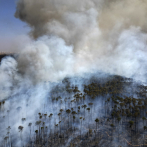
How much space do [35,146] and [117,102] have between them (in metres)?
24.5

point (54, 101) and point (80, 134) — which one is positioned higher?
point (54, 101)

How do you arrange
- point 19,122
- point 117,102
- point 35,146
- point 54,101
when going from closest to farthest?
point 35,146 → point 19,122 → point 117,102 → point 54,101

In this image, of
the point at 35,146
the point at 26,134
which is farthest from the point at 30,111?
the point at 35,146

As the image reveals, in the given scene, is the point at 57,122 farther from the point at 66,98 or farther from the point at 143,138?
the point at 143,138

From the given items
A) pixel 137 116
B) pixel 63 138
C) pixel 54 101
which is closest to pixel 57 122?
pixel 63 138

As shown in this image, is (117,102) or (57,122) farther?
(117,102)

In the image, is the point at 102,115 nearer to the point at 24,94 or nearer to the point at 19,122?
the point at 19,122

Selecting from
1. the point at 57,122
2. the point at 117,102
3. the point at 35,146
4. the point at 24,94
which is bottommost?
the point at 35,146

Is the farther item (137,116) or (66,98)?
(66,98)

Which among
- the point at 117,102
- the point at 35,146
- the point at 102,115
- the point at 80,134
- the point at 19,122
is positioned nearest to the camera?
the point at 35,146

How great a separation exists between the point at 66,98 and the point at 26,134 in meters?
17.8

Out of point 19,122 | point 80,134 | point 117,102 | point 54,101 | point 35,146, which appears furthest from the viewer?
point 54,101

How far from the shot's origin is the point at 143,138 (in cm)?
2650

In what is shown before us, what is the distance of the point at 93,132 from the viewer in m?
28.8
